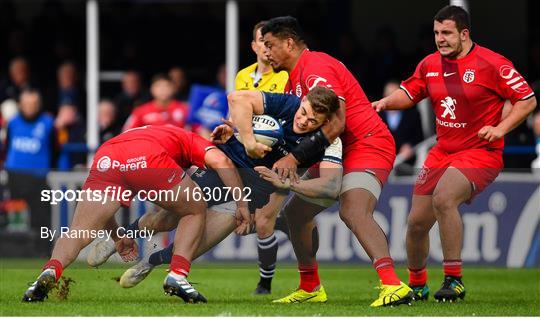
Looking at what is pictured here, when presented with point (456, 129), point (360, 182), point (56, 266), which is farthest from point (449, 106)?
point (56, 266)

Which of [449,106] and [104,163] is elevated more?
[449,106]

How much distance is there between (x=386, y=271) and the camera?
11.4m

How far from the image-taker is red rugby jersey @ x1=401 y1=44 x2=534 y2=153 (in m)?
12.0

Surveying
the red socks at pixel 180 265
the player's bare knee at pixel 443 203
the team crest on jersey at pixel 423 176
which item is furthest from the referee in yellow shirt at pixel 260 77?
the red socks at pixel 180 265

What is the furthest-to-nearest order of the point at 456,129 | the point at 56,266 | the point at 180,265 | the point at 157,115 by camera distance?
1. the point at 157,115
2. the point at 456,129
3. the point at 180,265
4. the point at 56,266

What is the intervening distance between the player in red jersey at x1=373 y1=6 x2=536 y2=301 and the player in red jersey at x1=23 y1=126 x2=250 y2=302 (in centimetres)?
148

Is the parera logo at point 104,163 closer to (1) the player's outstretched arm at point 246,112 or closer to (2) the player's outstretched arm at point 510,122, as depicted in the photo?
(1) the player's outstretched arm at point 246,112

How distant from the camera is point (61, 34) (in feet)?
67.6

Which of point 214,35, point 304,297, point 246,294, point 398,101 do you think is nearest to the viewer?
point 304,297

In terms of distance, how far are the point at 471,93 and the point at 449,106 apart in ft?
0.70

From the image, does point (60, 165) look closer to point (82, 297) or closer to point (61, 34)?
point (61, 34)

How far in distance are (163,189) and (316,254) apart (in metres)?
1.42

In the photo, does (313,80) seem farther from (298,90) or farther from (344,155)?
(344,155)

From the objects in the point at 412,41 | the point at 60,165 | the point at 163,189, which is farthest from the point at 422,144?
the point at 163,189
